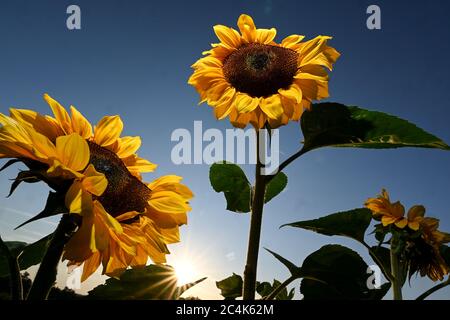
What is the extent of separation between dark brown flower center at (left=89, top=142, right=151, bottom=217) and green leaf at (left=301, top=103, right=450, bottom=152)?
1.80ft

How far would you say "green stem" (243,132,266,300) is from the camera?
4.02 ft

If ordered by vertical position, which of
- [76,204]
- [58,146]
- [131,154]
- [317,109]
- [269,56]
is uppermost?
[269,56]

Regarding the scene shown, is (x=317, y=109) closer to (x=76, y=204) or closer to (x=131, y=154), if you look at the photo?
(x=131, y=154)

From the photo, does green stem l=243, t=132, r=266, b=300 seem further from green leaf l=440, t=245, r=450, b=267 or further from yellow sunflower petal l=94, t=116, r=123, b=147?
green leaf l=440, t=245, r=450, b=267

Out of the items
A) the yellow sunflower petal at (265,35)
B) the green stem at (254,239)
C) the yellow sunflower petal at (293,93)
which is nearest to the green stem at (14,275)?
the green stem at (254,239)

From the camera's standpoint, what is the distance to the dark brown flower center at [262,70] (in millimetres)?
1756

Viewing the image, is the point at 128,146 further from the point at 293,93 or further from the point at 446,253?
the point at 446,253

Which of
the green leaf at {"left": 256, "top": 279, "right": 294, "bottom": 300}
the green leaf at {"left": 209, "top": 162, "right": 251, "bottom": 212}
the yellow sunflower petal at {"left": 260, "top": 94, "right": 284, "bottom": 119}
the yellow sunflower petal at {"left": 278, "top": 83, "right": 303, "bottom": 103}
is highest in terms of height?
the yellow sunflower petal at {"left": 278, "top": 83, "right": 303, "bottom": 103}

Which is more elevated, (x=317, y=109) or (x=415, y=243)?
(x=317, y=109)

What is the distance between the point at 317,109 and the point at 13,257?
96 centimetres

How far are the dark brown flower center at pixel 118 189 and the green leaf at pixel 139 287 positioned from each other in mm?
177

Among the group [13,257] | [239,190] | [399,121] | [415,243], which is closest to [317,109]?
[399,121]

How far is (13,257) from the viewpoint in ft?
3.01

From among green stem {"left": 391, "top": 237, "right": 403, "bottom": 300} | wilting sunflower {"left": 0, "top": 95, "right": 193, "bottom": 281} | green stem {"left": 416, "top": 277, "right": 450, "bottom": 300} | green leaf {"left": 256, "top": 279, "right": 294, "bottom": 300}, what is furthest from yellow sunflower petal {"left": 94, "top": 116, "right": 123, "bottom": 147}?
green stem {"left": 416, "top": 277, "right": 450, "bottom": 300}
